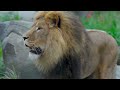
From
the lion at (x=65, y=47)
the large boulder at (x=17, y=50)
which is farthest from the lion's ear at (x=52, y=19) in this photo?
the large boulder at (x=17, y=50)

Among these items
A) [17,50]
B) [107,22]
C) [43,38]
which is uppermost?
[107,22]

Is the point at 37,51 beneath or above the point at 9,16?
beneath

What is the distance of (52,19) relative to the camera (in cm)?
377

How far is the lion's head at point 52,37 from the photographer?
146 inches

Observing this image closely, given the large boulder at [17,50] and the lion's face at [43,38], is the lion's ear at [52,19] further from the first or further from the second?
the large boulder at [17,50]

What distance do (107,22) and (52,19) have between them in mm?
624

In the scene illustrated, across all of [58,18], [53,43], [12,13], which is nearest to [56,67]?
[53,43]

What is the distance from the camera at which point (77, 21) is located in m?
3.76

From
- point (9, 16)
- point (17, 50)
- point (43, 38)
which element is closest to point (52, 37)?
point (43, 38)

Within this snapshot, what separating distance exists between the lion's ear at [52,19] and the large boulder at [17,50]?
8.8 inches

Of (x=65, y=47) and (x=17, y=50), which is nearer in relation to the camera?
(x=65, y=47)

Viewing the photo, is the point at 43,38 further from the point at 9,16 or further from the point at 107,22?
the point at 107,22

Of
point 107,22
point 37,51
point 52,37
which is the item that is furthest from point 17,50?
point 107,22
